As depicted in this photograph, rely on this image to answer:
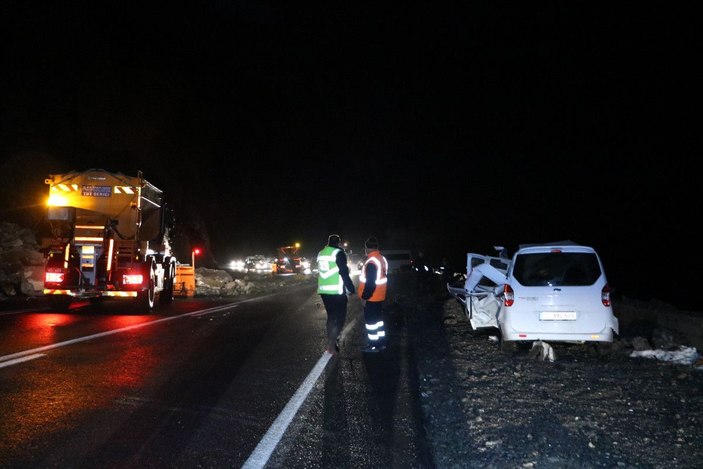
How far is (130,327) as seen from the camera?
38.2ft

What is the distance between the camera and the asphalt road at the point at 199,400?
4.52 m

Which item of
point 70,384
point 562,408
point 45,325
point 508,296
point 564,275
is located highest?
point 564,275

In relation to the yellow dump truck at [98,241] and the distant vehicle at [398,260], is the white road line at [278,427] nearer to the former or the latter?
the yellow dump truck at [98,241]

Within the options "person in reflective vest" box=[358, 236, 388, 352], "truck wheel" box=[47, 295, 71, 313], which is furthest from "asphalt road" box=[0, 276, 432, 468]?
"truck wheel" box=[47, 295, 71, 313]

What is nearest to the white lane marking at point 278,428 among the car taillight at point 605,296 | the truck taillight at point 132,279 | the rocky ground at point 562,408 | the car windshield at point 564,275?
the rocky ground at point 562,408

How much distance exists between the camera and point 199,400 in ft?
19.9

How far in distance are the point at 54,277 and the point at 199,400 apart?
1044cm

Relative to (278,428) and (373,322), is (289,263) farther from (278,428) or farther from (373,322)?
(278,428)

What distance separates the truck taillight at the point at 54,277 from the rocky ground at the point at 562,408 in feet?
32.6

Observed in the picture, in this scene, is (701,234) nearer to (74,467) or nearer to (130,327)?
(130,327)

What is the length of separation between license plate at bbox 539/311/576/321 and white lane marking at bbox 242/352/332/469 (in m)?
3.71

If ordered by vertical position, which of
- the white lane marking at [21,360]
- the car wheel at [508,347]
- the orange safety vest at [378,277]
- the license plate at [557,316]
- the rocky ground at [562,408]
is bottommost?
the rocky ground at [562,408]

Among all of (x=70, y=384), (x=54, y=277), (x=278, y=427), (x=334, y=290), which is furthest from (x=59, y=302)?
(x=278, y=427)

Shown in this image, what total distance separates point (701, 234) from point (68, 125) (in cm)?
6558
